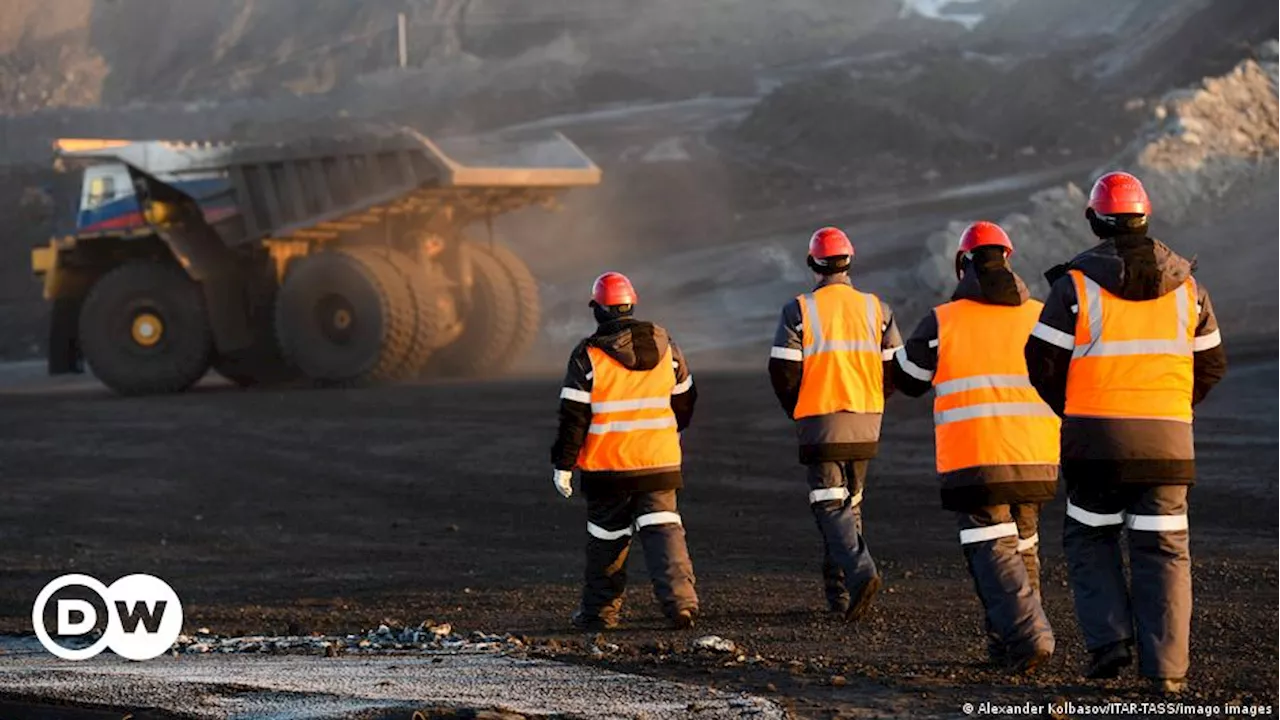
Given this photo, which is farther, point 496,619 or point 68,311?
point 68,311

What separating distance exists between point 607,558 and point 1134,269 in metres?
2.92

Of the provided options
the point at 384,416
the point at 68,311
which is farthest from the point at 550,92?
the point at 384,416

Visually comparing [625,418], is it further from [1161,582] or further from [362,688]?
[1161,582]

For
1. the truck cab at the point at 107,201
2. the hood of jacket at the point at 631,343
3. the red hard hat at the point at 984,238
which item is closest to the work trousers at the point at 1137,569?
the red hard hat at the point at 984,238

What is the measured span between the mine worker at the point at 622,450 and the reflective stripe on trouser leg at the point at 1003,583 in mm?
1664

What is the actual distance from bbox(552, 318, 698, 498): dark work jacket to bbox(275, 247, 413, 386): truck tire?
508 inches

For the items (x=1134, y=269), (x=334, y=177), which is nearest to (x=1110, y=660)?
(x=1134, y=269)

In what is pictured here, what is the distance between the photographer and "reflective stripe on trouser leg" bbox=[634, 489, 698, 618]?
8.55 metres

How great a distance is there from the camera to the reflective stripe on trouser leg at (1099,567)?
21.9 feet

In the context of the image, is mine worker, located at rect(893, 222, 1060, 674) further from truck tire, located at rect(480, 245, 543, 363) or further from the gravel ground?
truck tire, located at rect(480, 245, 543, 363)

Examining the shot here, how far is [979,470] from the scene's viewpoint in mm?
7137

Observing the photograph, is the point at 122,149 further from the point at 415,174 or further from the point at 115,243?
the point at 415,174

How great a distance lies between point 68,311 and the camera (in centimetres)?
2309

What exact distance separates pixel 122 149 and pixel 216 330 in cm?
210
